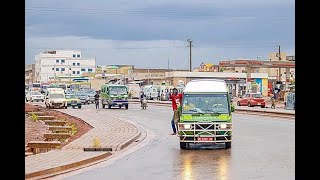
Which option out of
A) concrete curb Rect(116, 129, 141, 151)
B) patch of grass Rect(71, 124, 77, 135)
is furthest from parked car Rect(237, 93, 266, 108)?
concrete curb Rect(116, 129, 141, 151)

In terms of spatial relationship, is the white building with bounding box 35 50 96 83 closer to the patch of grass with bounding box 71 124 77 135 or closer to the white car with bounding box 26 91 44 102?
the white car with bounding box 26 91 44 102

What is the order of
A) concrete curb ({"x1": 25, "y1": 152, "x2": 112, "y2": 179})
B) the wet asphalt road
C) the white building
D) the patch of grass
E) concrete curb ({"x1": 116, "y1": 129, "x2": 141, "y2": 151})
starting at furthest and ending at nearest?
the white building → the patch of grass → concrete curb ({"x1": 116, "y1": 129, "x2": 141, "y2": 151}) → the wet asphalt road → concrete curb ({"x1": 25, "y1": 152, "x2": 112, "y2": 179})

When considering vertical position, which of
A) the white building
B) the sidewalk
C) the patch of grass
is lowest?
the patch of grass

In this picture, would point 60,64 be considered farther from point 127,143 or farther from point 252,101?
point 127,143

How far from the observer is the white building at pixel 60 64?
172 m

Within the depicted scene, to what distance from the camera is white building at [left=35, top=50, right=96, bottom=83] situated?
171875mm

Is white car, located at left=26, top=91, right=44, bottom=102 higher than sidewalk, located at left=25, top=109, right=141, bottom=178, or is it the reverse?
white car, located at left=26, top=91, right=44, bottom=102

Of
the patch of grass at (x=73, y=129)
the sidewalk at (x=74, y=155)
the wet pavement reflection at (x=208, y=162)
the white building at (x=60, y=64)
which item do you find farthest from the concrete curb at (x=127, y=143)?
the white building at (x=60, y=64)

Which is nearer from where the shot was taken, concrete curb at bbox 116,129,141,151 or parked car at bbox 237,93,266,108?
concrete curb at bbox 116,129,141,151

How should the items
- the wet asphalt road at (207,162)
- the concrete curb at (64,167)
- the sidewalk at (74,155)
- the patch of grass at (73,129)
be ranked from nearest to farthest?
the concrete curb at (64,167), the wet asphalt road at (207,162), the sidewalk at (74,155), the patch of grass at (73,129)

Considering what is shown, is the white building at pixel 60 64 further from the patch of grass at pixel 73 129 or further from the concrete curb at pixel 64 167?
the concrete curb at pixel 64 167

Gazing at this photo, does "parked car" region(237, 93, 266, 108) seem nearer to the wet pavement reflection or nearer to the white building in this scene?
the wet pavement reflection

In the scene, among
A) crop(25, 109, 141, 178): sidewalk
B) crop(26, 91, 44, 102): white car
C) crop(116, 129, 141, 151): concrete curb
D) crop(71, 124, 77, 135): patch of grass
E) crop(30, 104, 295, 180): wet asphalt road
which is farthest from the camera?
crop(26, 91, 44, 102): white car
